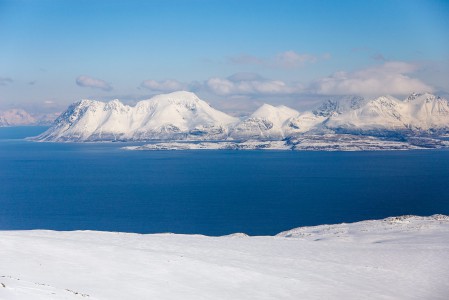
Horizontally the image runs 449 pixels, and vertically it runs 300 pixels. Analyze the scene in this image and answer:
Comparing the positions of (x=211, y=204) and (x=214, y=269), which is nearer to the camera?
(x=214, y=269)

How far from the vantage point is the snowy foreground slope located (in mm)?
34938

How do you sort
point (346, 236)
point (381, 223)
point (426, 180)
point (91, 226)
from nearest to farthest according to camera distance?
point (346, 236) < point (381, 223) < point (91, 226) < point (426, 180)

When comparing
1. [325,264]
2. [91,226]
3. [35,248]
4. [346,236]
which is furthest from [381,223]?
[91,226]

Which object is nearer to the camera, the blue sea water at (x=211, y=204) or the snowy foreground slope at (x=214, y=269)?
the snowy foreground slope at (x=214, y=269)

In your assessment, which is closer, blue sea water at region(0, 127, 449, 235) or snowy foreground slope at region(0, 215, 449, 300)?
snowy foreground slope at region(0, 215, 449, 300)

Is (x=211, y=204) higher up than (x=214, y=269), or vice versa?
(x=214, y=269)

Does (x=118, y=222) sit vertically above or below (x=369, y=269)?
below

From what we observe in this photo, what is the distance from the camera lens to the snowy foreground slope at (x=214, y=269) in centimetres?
3494

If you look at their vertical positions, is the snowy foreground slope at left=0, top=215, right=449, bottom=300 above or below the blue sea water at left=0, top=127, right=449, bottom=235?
above

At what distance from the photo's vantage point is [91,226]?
119938 millimetres

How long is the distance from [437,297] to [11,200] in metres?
143

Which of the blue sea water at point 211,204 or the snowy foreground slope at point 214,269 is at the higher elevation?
the snowy foreground slope at point 214,269

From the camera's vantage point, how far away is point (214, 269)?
139 ft

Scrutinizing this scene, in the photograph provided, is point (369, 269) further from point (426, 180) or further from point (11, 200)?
point (426, 180)
